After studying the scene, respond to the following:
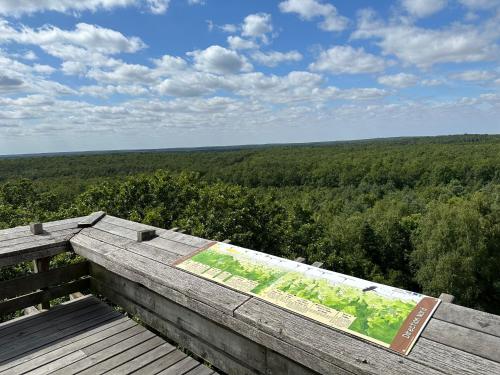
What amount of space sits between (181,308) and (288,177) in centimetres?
8053

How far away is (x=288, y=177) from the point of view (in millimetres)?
82750

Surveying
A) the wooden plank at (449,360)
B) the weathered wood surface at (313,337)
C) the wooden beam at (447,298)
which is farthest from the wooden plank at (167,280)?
the wooden beam at (447,298)

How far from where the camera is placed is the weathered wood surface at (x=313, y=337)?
1609 mm

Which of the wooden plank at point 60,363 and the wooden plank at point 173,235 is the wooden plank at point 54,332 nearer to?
the wooden plank at point 60,363

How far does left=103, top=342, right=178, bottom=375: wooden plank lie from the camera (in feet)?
8.70

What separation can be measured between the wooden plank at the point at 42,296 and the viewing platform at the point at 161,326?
0.01m

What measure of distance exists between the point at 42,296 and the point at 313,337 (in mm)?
2977

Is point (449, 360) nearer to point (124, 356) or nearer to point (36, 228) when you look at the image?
point (124, 356)

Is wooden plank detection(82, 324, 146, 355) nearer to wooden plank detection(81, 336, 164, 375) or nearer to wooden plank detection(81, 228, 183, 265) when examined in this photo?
wooden plank detection(81, 336, 164, 375)

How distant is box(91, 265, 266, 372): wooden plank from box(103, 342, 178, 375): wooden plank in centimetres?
23

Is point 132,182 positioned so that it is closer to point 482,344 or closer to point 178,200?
point 178,200

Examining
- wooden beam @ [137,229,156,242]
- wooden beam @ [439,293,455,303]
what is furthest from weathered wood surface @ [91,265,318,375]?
wooden beam @ [439,293,455,303]

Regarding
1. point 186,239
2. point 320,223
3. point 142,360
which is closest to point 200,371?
point 142,360

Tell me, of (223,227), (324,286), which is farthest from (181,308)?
(223,227)
